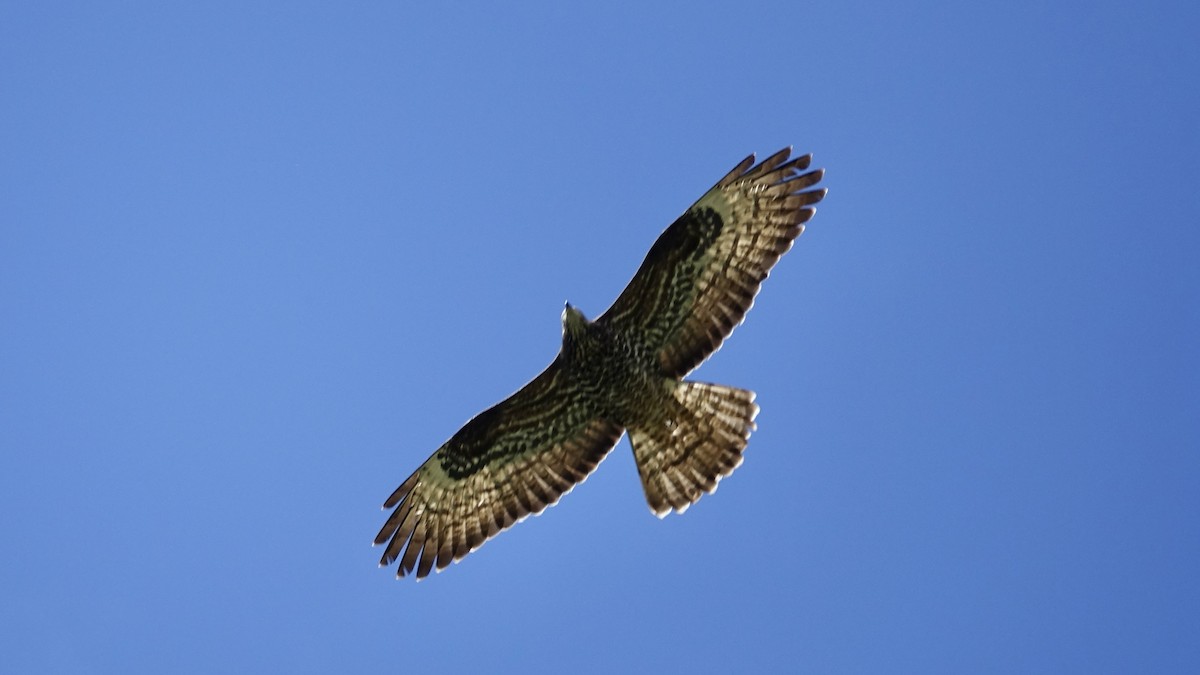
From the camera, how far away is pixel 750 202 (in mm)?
14094

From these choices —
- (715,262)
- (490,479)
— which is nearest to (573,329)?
(715,262)

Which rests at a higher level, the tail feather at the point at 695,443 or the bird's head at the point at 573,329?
the bird's head at the point at 573,329

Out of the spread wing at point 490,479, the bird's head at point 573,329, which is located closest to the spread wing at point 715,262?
the bird's head at point 573,329

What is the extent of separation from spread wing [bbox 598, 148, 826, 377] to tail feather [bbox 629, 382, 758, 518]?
338mm

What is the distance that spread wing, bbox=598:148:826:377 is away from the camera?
13992mm

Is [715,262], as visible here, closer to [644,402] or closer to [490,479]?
[644,402]

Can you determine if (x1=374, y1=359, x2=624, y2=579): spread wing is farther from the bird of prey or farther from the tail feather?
the tail feather

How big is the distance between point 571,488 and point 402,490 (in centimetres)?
158

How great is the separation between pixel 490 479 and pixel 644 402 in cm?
165

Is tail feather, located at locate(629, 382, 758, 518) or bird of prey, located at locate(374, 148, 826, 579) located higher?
bird of prey, located at locate(374, 148, 826, 579)

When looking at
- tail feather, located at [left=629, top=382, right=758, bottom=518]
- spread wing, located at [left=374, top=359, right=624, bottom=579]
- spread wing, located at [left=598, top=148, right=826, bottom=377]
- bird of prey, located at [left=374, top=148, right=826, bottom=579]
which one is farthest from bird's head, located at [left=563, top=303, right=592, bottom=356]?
tail feather, located at [left=629, top=382, right=758, bottom=518]

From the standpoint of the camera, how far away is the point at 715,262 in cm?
1404

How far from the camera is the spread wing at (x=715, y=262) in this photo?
14.0 meters

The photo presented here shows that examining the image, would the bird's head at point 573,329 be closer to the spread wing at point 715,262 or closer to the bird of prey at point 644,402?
the bird of prey at point 644,402
